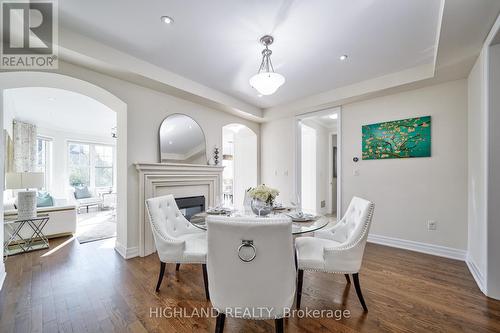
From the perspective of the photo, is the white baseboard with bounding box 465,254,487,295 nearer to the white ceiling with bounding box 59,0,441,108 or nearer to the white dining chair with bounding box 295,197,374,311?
the white dining chair with bounding box 295,197,374,311

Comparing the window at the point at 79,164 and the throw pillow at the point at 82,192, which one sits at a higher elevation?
the window at the point at 79,164

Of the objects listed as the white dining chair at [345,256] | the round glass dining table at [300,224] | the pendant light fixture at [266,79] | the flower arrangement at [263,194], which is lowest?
the white dining chair at [345,256]

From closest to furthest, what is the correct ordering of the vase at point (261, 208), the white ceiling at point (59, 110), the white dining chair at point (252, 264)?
the white dining chair at point (252, 264), the vase at point (261, 208), the white ceiling at point (59, 110)

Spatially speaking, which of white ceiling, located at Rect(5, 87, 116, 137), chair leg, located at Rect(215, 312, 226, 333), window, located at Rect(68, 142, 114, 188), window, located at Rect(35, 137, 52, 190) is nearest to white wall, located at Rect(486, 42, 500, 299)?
chair leg, located at Rect(215, 312, 226, 333)

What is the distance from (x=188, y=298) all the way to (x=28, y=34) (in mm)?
2921

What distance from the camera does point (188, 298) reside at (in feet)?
6.42

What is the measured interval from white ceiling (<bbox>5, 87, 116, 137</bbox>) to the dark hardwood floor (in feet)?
9.67

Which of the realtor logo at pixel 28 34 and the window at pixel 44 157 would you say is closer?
the realtor logo at pixel 28 34

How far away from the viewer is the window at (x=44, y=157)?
19.7ft

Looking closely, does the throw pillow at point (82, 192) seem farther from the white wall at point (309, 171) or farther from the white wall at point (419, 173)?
the white wall at point (419, 173)

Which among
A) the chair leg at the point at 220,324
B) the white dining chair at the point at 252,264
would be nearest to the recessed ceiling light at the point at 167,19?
the white dining chair at the point at 252,264

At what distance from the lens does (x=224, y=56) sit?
2.60m

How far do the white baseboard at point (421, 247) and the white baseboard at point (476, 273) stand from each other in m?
0.11

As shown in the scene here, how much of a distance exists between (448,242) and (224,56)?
3.89m
